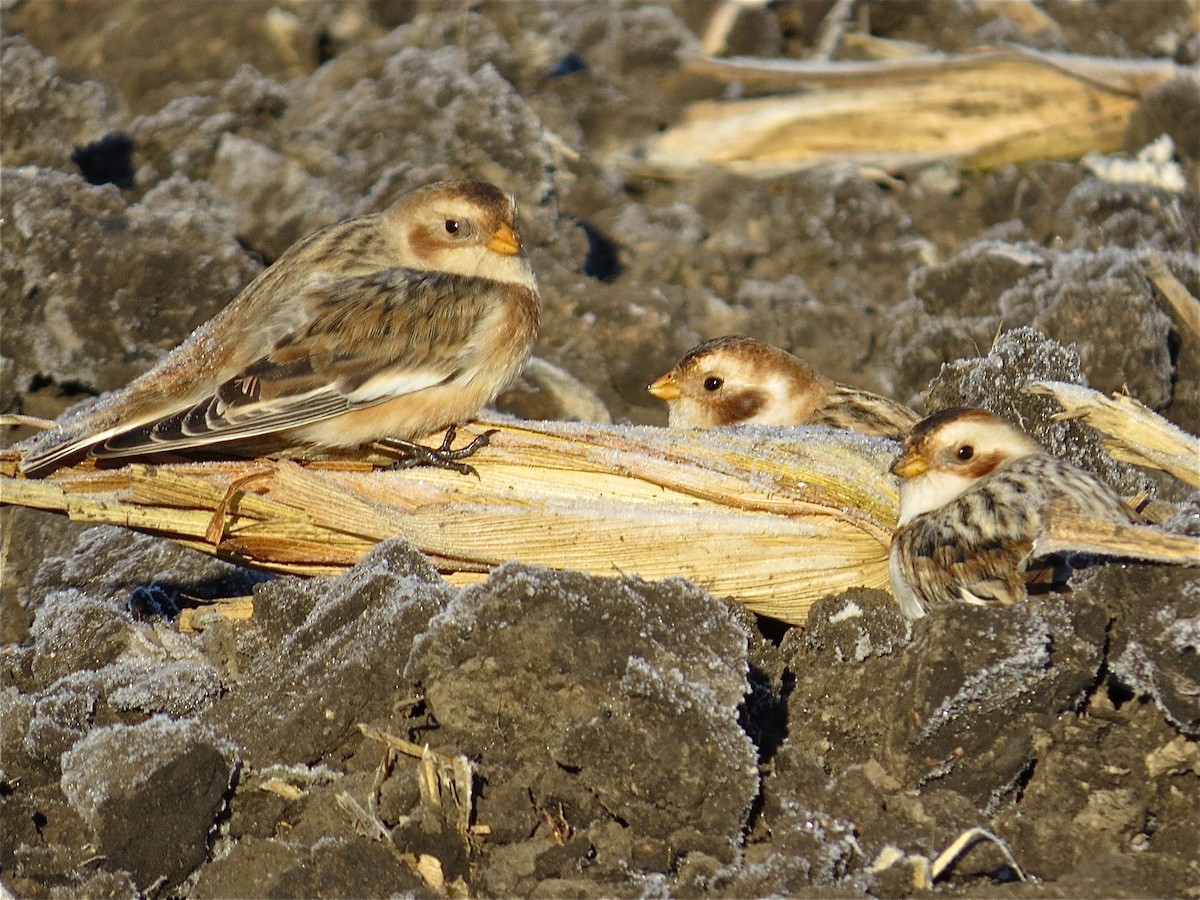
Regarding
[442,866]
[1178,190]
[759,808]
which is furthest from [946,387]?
[1178,190]

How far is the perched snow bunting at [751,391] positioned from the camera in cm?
560

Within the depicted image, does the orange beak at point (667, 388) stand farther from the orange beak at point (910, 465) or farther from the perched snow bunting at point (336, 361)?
the orange beak at point (910, 465)

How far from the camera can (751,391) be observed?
5750 mm

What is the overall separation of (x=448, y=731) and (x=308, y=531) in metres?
0.98

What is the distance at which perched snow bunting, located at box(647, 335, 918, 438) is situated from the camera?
5602mm

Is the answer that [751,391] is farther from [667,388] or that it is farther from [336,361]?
[336,361]

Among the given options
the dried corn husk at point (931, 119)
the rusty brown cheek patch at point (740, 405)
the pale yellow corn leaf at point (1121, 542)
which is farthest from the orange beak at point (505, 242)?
the dried corn husk at point (931, 119)

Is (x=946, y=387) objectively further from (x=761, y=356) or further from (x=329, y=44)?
(x=329, y=44)

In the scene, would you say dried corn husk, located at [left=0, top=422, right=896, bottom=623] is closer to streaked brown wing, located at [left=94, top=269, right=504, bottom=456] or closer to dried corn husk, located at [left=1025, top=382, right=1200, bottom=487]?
streaked brown wing, located at [left=94, top=269, right=504, bottom=456]

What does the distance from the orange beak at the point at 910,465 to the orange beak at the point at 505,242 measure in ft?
4.88

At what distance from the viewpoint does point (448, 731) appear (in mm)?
3598

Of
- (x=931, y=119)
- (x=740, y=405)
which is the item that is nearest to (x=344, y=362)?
(x=740, y=405)

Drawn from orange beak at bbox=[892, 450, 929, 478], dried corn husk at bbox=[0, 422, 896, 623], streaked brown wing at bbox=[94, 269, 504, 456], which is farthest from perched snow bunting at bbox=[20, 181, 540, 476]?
orange beak at bbox=[892, 450, 929, 478]

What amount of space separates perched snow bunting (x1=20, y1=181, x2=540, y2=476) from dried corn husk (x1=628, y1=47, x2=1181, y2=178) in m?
3.59
